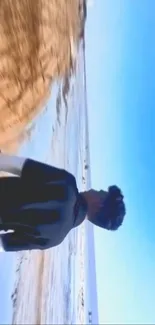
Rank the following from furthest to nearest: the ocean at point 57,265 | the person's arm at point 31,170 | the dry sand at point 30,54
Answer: the dry sand at point 30,54
the ocean at point 57,265
the person's arm at point 31,170

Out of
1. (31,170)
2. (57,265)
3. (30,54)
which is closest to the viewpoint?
(31,170)

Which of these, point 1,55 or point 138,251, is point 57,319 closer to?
point 138,251

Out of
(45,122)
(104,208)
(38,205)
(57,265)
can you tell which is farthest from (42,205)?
(45,122)

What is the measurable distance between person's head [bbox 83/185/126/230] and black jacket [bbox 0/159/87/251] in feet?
0.05

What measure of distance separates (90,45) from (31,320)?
128 centimetres

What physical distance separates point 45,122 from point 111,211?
1000 millimetres

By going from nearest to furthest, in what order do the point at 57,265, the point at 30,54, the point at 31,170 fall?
the point at 31,170
the point at 57,265
the point at 30,54

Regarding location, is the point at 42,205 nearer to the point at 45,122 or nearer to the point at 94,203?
the point at 94,203

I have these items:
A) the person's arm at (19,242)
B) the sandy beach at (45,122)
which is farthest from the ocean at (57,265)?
the person's arm at (19,242)

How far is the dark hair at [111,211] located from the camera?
102cm

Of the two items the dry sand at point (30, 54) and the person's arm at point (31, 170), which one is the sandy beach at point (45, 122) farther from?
the person's arm at point (31, 170)

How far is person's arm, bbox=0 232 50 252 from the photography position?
101cm

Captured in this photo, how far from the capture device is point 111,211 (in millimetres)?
1026

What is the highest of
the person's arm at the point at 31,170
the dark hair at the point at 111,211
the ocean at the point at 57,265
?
the person's arm at the point at 31,170
